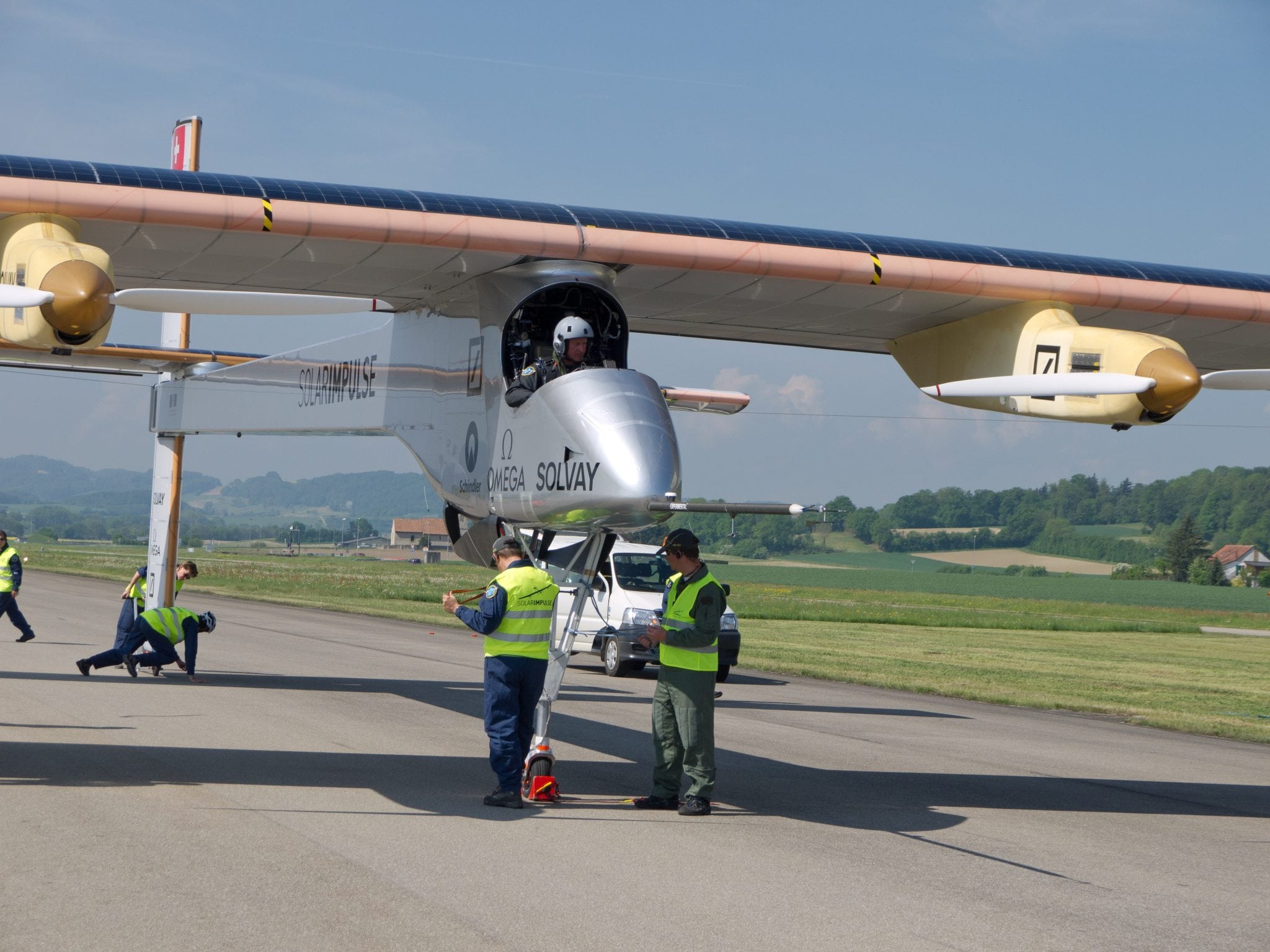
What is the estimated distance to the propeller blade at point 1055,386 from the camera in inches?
342

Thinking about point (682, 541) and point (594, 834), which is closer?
point (594, 834)

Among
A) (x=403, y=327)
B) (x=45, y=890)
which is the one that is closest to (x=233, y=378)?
(x=403, y=327)

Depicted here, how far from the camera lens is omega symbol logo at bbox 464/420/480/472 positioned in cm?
1106

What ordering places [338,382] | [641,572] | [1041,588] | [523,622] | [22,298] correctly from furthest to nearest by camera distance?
[1041,588]
[641,572]
[338,382]
[523,622]
[22,298]

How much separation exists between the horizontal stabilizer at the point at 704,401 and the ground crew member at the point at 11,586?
11.8m

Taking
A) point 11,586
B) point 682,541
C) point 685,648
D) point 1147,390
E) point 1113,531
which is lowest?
point 11,586

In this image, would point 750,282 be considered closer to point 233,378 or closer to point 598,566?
point 598,566

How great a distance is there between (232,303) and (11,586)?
1522 centimetres

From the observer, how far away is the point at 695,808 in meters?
9.20

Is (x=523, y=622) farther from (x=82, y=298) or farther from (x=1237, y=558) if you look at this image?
(x=1237, y=558)

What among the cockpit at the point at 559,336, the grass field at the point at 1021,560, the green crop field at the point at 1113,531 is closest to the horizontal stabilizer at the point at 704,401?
the cockpit at the point at 559,336

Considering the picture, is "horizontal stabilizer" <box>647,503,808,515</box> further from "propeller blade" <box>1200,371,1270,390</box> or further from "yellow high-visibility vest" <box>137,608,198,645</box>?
"yellow high-visibility vest" <box>137,608,198,645</box>

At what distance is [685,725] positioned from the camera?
9.26 metres

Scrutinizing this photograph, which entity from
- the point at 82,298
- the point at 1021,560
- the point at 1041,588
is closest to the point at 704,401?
the point at 82,298
